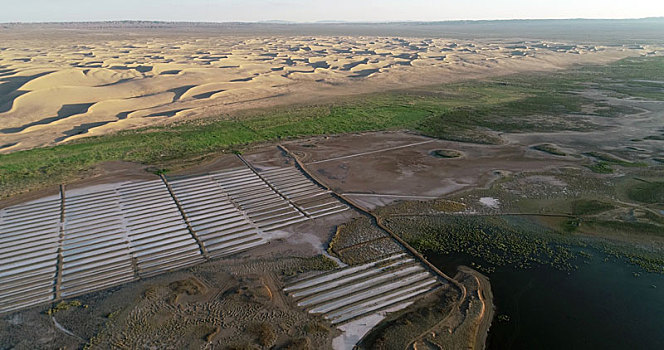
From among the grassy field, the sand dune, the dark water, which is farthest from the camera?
the sand dune

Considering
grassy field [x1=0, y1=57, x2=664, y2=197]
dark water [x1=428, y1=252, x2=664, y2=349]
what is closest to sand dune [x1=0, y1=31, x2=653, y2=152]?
grassy field [x1=0, y1=57, x2=664, y2=197]

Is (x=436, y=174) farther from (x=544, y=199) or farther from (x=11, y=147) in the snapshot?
(x=11, y=147)

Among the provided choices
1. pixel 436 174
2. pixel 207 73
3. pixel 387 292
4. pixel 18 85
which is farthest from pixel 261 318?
pixel 18 85

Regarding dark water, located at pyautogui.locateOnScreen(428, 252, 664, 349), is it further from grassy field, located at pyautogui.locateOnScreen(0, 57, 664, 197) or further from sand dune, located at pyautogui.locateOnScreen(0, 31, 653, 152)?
sand dune, located at pyautogui.locateOnScreen(0, 31, 653, 152)

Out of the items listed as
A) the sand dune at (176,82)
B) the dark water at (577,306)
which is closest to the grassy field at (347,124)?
the sand dune at (176,82)

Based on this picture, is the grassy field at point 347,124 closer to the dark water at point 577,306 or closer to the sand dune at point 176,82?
the sand dune at point 176,82

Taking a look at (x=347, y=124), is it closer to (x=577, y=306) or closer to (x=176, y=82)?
(x=577, y=306)
